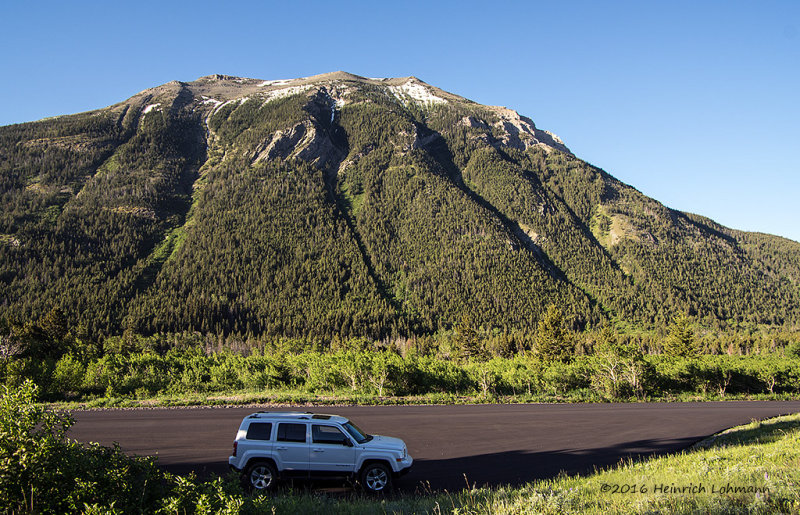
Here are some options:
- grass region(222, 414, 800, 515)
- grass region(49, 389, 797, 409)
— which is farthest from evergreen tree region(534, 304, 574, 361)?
grass region(222, 414, 800, 515)

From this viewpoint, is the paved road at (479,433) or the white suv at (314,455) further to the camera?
the paved road at (479,433)

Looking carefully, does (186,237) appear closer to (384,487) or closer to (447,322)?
(447,322)

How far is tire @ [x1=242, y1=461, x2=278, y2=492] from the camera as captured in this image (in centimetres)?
1129

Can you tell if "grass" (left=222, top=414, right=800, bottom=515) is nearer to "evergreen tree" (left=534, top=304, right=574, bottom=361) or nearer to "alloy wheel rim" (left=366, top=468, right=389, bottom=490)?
"alloy wheel rim" (left=366, top=468, right=389, bottom=490)

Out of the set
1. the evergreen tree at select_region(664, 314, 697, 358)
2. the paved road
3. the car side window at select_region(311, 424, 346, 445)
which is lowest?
the evergreen tree at select_region(664, 314, 697, 358)

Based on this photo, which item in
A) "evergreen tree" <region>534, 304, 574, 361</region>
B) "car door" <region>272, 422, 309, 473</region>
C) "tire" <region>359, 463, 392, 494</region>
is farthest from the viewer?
"evergreen tree" <region>534, 304, 574, 361</region>

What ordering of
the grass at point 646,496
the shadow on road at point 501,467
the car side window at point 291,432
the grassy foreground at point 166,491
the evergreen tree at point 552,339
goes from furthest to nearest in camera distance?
1. the evergreen tree at point 552,339
2. the shadow on road at point 501,467
3. the car side window at point 291,432
4. the grass at point 646,496
5. the grassy foreground at point 166,491

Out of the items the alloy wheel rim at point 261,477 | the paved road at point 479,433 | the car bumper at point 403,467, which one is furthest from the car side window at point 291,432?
the paved road at point 479,433

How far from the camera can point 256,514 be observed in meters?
6.24

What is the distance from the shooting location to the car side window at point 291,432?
11562mm

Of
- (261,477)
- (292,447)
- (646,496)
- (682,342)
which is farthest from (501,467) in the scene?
(682,342)

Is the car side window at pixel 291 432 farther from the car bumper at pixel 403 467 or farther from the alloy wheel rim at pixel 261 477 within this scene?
the car bumper at pixel 403 467

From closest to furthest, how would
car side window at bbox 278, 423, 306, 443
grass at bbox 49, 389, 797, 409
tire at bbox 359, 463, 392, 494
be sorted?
tire at bbox 359, 463, 392, 494 → car side window at bbox 278, 423, 306, 443 → grass at bbox 49, 389, 797, 409

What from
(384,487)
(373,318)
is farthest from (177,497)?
Answer: (373,318)
